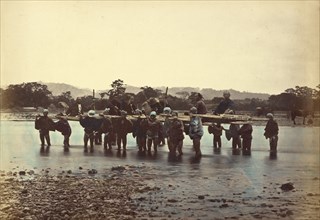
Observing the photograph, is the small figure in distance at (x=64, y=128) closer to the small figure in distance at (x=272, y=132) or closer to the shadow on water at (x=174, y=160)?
the shadow on water at (x=174, y=160)

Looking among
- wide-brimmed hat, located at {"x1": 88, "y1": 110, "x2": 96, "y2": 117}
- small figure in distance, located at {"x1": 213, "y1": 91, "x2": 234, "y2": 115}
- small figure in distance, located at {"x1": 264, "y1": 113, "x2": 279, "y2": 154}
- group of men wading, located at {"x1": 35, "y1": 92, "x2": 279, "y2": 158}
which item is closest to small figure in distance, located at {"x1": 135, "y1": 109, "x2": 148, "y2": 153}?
group of men wading, located at {"x1": 35, "y1": 92, "x2": 279, "y2": 158}

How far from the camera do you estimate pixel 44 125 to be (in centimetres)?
190

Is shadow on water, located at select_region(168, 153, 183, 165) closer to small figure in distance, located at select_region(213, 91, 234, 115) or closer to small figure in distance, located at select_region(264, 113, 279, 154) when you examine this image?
small figure in distance, located at select_region(213, 91, 234, 115)

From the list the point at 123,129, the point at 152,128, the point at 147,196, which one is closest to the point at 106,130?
the point at 123,129

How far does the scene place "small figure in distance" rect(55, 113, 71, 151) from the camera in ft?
Result: 6.24

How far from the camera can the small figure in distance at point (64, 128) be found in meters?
1.90

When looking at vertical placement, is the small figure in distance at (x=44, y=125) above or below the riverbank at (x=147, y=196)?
above

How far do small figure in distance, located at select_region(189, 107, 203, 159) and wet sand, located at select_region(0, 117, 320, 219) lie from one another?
0.02 m

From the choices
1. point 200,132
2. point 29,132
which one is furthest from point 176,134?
point 29,132

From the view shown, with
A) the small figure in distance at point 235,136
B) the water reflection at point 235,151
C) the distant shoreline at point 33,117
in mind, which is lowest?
the water reflection at point 235,151

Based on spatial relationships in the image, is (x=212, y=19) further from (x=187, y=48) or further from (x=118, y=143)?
(x=118, y=143)

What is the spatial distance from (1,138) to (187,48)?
73 cm

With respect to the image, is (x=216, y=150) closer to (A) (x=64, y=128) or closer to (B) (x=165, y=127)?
(B) (x=165, y=127)

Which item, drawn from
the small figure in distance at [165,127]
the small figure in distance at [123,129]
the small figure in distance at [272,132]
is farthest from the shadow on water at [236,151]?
the small figure in distance at [123,129]
